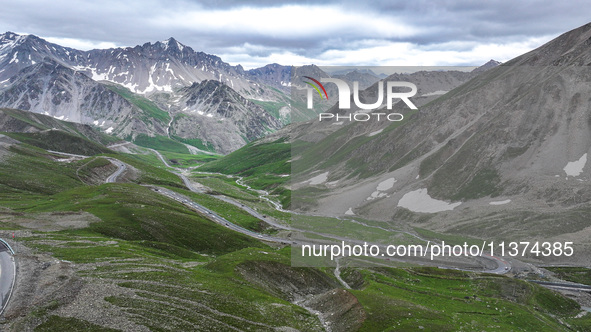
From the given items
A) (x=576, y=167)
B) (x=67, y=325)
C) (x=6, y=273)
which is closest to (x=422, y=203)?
(x=576, y=167)

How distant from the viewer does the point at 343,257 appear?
12306cm

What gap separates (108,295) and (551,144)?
637ft

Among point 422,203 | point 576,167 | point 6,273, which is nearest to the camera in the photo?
point 6,273

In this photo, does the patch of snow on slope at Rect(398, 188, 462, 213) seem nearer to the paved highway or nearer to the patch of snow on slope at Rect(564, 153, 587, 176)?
the patch of snow on slope at Rect(564, 153, 587, 176)

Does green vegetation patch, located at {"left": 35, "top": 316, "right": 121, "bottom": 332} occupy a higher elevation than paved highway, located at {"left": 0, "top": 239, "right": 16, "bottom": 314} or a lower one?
lower

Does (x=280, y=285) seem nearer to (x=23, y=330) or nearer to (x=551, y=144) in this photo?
(x=23, y=330)

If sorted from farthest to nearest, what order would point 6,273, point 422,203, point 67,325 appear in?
point 422,203 < point 6,273 < point 67,325

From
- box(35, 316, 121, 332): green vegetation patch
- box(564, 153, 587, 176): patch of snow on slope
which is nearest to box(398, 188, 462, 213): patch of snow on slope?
box(564, 153, 587, 176): patch of snow on slope

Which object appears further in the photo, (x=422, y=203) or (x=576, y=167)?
(x=422, y=203)

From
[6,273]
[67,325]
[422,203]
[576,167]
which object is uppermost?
[576,167]

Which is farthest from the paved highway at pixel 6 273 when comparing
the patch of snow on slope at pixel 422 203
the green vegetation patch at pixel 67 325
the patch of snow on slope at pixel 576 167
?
the patch of snow on slope at pixel 576 167

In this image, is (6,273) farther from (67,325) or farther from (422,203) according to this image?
(422,203)

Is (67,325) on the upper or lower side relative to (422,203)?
upper

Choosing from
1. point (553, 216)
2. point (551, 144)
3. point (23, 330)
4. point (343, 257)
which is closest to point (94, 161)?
point (343, 257)
